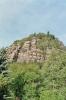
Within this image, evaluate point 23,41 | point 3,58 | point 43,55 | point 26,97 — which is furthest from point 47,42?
point 3,58

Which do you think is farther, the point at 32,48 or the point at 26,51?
the point at 26,51

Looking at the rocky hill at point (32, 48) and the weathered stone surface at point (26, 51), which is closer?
the rocky hill at point (32, 48)

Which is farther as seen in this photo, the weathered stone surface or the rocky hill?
the weathered stone surface

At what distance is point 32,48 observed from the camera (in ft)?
484

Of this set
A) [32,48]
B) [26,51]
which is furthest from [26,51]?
[32,48]

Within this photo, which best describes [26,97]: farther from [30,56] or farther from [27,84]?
[30,56]

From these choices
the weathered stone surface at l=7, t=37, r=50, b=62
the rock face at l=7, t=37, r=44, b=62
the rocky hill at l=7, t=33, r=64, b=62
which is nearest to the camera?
the rocky hill at l=7, t=33, r=64, b=62

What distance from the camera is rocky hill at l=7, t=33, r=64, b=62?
140 metres

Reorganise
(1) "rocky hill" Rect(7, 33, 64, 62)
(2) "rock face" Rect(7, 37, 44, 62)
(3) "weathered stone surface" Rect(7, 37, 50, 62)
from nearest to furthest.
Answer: (1) "rocky hill" Rect(7, 33, 64, 62) → (3) "weathered stone surface" Rect(7, 37, 50, 62) → (2) "rock face" Rect(7, 37, 44, 62)

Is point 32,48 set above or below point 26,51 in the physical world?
above

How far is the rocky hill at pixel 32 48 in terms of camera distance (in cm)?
14038

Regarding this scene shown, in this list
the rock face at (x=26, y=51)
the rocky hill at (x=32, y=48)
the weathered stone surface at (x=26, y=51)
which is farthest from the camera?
the rock face at (x=26, y=51)

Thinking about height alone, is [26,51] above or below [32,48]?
below

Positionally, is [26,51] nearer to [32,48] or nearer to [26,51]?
[26,51]
